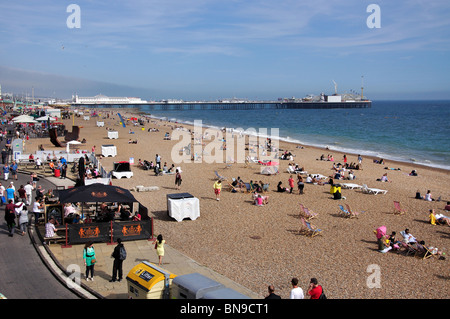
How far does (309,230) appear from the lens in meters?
12.0

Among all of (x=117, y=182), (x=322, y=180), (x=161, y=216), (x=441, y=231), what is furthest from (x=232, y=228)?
(x=322, y=180)

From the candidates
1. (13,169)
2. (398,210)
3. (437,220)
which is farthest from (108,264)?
(13,169)

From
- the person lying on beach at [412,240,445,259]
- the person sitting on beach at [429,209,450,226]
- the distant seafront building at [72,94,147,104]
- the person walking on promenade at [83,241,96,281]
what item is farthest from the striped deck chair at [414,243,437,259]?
the distant seafront building at [72,94,147,104]

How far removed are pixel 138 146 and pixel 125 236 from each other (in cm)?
2267

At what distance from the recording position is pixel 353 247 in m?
11.0

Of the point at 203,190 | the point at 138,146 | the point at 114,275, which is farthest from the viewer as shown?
the point at 138,146

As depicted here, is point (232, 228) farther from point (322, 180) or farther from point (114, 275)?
point (322, 180)

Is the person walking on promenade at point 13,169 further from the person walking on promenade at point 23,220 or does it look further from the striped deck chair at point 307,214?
the striped deck chair at point 307,214

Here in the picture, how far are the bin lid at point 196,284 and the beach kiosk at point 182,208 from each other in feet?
21.0

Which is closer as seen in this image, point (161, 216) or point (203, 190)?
point (161, 216)

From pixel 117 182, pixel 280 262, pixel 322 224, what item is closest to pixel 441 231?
pixel 322 224

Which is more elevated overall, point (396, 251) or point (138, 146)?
point (138, 146)

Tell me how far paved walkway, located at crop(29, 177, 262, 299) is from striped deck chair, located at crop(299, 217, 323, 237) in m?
4.08

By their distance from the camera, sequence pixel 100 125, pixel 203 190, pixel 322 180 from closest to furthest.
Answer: pixel 203 190, pixel 322 180, pixel 100 125
